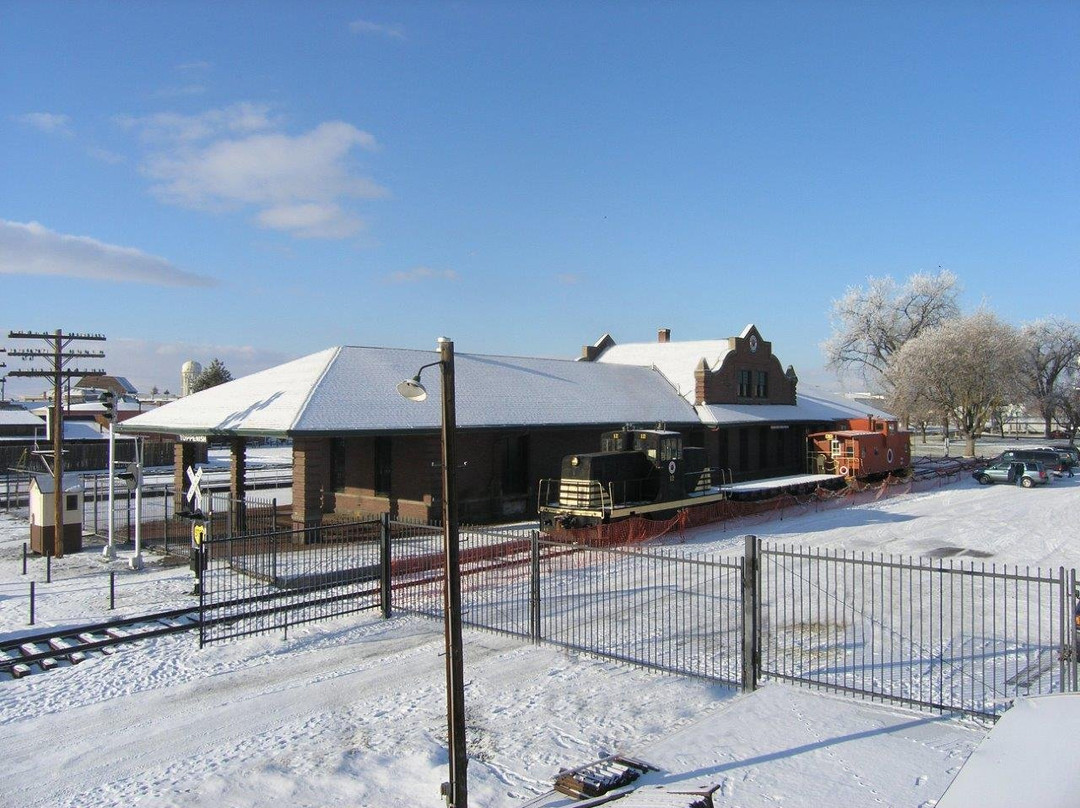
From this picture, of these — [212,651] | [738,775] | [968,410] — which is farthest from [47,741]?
[968,410]

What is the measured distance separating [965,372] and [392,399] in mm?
53704

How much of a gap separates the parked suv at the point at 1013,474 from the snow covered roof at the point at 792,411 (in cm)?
753

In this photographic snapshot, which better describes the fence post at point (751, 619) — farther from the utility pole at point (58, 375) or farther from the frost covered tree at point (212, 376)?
the frost covered tree at point (212, 376)

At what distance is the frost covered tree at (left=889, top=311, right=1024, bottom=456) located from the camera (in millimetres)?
62000

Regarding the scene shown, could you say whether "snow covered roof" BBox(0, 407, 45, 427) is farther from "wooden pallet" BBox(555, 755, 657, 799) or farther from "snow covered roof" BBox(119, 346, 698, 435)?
"wooden pallet" BBox(555, 755, 657, 799)

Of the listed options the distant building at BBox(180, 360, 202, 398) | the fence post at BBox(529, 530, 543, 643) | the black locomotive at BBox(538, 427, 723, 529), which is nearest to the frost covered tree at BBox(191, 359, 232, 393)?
the distant building at BBox(180, 360, 202, 398)

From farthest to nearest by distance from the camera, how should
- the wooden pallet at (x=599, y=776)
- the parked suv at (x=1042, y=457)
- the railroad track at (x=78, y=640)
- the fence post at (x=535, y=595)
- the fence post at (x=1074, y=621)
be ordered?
the parked suv at (x=1042, y=457) → the fence post at (x=535, y=595) → the railroad track at (x=78, y=640) → the fence post at (x=1074, y=621) → the wooden pallet at (x=599, y=776)

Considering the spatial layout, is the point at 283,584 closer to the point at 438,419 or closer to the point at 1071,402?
the point at 438,419

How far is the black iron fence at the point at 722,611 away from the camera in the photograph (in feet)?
33.6

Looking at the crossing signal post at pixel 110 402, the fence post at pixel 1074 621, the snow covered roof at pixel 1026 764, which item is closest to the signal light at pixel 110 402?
the crossing signal post at pixel 110 402

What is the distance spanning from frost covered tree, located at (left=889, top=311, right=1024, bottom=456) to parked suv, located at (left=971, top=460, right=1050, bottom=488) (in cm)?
2201

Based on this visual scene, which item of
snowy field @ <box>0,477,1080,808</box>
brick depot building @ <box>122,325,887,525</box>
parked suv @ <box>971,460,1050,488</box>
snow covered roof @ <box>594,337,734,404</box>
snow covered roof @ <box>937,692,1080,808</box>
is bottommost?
snowy field @ <box>0,477,1080,808</box>

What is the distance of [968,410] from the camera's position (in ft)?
206

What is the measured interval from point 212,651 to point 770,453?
3279cm
